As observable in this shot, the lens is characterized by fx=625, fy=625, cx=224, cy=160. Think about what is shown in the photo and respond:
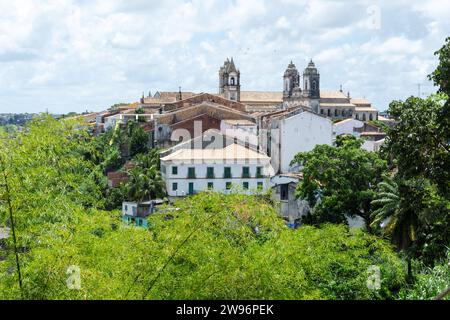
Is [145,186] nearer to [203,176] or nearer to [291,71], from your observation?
[203,176]

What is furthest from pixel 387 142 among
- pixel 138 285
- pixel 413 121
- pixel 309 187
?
pixel 309 187

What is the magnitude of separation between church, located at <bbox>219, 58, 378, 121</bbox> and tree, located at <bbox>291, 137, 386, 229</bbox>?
1942 inches

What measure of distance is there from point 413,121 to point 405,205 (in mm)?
5811

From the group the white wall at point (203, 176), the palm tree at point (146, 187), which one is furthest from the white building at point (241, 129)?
the palm tree at point (146, 187)

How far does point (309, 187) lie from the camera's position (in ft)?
79.6

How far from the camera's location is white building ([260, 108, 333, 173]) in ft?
127

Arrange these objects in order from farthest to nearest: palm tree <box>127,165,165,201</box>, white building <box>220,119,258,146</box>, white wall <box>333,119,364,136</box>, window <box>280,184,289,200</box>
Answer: white wall <box>333,119,364,136</box> < white building <box>220,119,258,146</box> < palm tree <box>127,165,165,201</box> < window <box>280,184,289,200</box>

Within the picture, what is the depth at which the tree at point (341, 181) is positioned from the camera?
75.5 feet

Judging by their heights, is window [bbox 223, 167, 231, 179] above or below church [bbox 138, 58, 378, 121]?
below

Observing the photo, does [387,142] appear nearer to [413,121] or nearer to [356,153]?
[413,121]

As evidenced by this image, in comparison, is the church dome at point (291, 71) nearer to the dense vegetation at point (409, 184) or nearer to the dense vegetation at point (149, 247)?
the dense vegetation at point (409, 184)

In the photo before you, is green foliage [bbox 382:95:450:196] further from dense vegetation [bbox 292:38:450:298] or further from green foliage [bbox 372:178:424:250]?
green foliage [bbox 372:178:424:250]

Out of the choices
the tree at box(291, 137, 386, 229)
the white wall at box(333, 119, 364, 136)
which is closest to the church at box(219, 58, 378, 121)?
the white wall at box(333, 119, 364, 136)

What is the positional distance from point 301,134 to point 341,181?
15.9 metres
